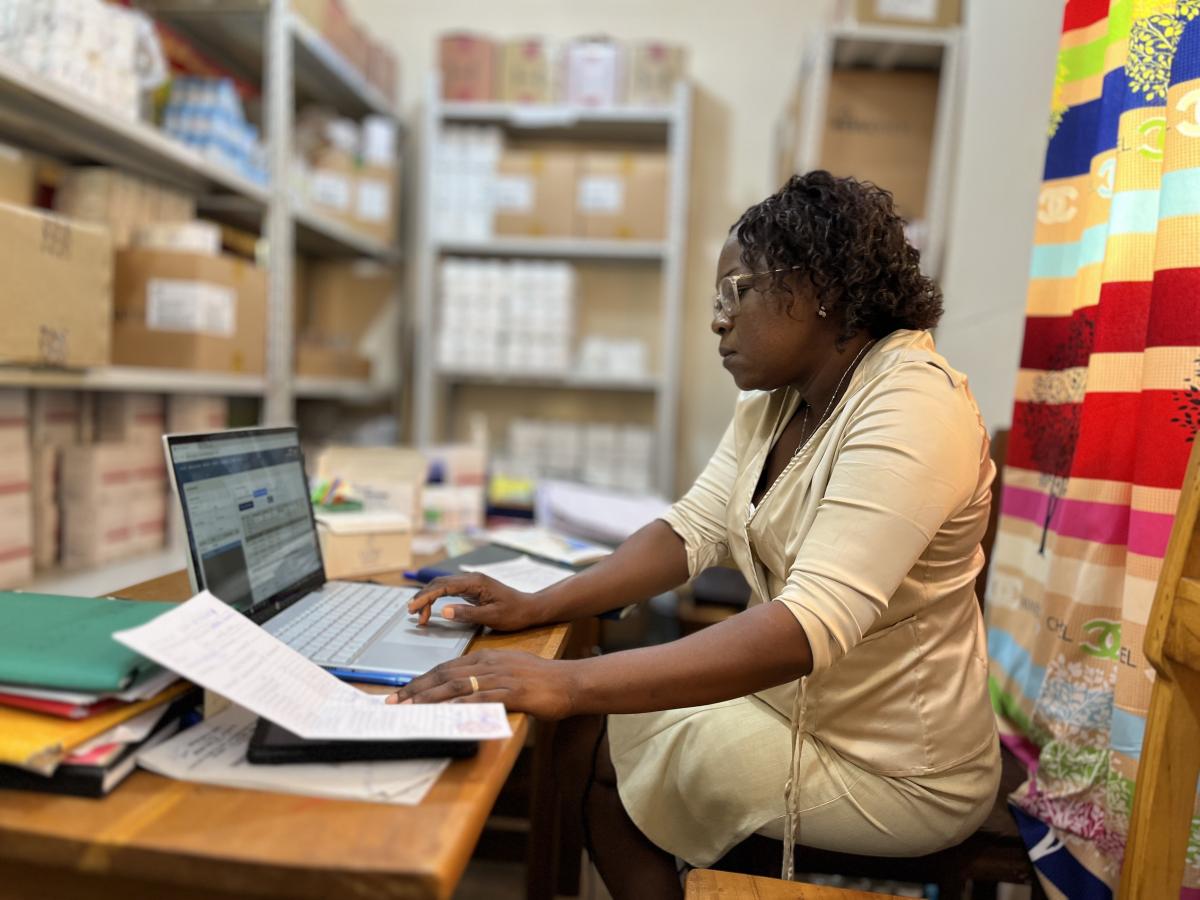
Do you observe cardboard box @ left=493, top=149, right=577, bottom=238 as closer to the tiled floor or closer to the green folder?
the tiled floor

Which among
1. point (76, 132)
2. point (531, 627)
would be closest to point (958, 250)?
point (531, 627)

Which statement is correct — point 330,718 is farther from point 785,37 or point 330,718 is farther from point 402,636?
point 785,37

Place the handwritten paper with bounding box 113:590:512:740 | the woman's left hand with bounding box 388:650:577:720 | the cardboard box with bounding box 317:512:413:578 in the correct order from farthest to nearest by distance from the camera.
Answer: the cardboard box with bounding box 317:512:413:578 < the woman's left hand with bounding box 388:650:577:720 < the handwritten paper with bounding box 113:590:512:740

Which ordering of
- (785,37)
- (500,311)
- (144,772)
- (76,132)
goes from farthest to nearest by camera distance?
(785,37) < (500,311) < (76,132) < (144,772)

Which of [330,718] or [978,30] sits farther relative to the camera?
[978,30]

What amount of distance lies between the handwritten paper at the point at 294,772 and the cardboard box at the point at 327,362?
6.66ft

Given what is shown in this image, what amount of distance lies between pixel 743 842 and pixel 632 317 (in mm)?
2433

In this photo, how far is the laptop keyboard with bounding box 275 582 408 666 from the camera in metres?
0.89

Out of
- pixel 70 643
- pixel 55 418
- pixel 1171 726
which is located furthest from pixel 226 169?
pixel 1171 726

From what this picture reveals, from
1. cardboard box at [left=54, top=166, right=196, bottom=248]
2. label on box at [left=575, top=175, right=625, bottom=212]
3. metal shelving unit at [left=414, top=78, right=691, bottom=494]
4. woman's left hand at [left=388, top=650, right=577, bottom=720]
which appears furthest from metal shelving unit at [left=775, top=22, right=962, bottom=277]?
woman's left hand at [left=388, top=650, right=577, bottom=720]

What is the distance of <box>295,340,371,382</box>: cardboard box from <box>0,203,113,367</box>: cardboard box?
3.16 ft

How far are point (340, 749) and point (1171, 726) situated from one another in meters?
0.73

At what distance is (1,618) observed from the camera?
76cm

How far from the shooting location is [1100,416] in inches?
39.5
